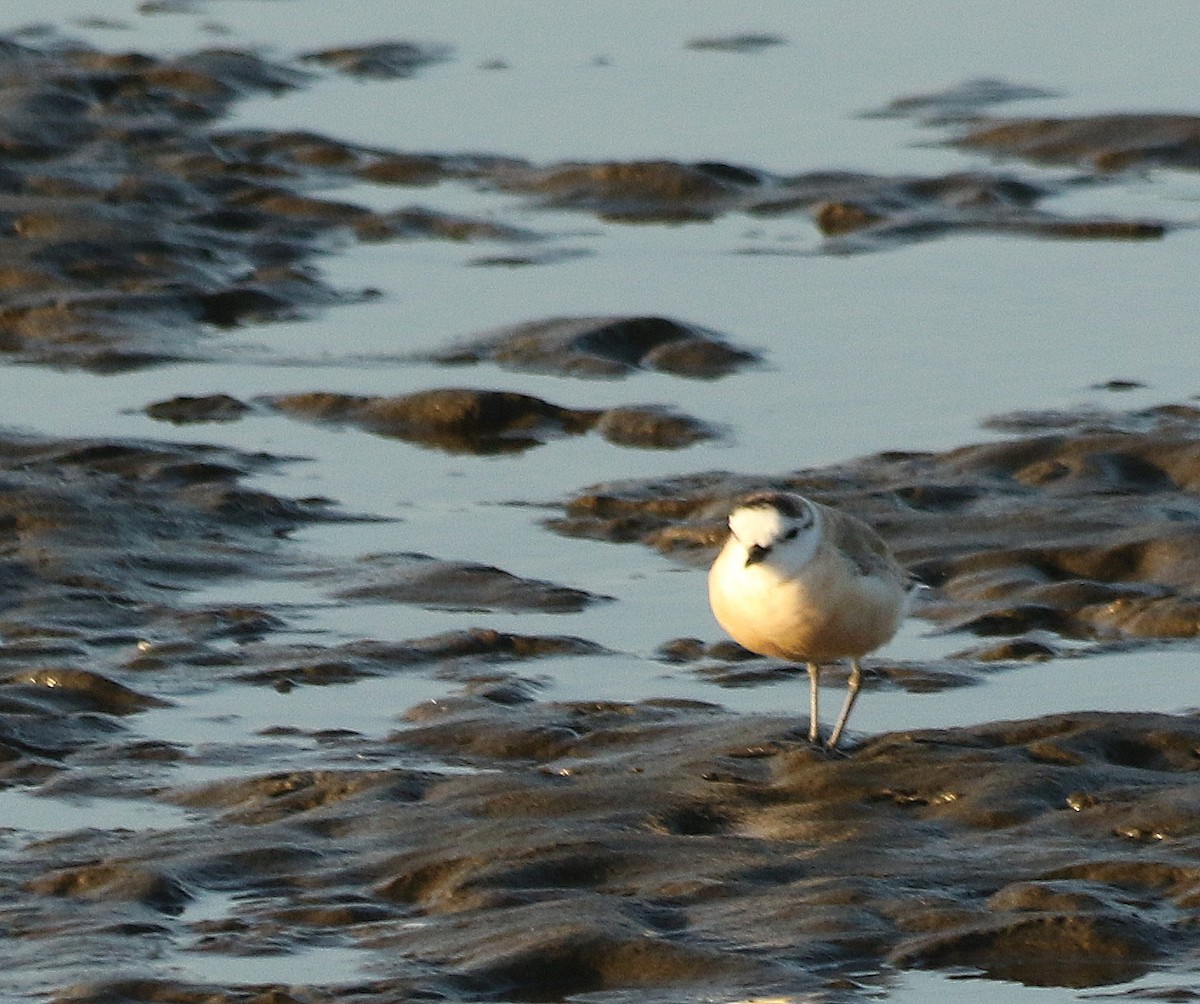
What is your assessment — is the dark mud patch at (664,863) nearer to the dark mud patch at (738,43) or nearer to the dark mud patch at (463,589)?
the dark mud patch at (463,589)

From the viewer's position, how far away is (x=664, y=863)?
22.9ft

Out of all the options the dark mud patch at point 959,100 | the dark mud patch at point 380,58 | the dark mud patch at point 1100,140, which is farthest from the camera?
the dark mud patch at point 380,58

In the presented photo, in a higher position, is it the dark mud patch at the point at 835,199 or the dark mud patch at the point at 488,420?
the dark mud patch at the point at 835,199

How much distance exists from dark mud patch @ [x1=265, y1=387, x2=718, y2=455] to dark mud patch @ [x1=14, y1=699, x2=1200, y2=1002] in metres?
3.70

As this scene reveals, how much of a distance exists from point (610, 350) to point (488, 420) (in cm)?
105

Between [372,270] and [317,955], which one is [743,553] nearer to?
[317,955]

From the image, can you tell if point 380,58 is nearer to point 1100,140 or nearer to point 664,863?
point 1100,140

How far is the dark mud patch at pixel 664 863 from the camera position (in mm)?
6363

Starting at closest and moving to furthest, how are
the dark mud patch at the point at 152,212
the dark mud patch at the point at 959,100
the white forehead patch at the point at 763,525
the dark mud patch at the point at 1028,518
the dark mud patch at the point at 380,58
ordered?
1. the white forehead patch at the point at 763,525
2. the dark mud patch at the point at 1028,518
3. the dark mud patch at the point at 152,212
4. the dark mud patch at the point at 959,100
5. the dark mud patch at the point at 380,58

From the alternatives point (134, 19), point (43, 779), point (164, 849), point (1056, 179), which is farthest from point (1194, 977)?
point (134, 19)

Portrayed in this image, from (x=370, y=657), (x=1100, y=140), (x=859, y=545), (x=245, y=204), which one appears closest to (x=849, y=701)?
(x=859, y=545)

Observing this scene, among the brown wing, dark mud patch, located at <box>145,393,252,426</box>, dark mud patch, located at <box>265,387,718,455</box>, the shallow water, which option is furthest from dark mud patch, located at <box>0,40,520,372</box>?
the brown wing

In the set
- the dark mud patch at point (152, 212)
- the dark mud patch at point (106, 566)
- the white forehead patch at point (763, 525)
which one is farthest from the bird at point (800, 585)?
the dark mud patch at point (152, 212)

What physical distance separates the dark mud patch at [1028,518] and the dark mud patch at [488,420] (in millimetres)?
789
